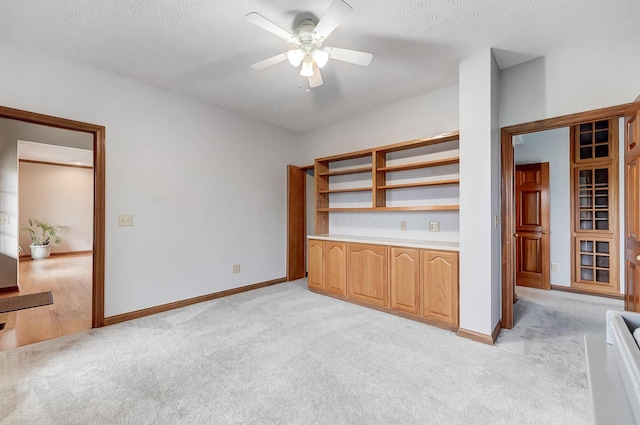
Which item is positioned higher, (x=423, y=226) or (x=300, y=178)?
(x=300, y=178)

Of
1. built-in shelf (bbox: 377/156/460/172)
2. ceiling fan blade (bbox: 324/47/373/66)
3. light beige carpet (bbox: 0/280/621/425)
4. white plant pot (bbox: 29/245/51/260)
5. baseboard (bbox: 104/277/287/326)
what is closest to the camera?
light beige carpet (bbox: 0/280/621/425)

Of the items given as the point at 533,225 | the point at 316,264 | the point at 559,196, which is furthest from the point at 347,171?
the point at 559,196

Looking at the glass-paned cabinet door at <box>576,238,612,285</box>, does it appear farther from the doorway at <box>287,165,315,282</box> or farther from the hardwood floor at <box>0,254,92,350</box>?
the hardwood floor at <box>0,254,92,350</box>

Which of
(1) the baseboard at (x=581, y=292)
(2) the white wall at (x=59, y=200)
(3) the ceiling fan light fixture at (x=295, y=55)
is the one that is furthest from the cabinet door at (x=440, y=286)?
(2) the white wall at (x=59, y=200)

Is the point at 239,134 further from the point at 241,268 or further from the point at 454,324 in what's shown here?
the point at 454,324

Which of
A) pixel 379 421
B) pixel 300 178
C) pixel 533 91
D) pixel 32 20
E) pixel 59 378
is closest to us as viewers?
pixel 379 421

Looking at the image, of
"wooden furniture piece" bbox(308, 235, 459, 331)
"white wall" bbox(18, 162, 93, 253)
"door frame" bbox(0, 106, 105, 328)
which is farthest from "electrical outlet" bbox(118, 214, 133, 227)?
"white wall" bbox(18, 162, 93, 253)

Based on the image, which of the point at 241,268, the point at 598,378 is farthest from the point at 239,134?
the point at 598,378

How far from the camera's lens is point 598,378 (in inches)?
25.9

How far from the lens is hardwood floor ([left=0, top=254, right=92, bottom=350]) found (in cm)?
257

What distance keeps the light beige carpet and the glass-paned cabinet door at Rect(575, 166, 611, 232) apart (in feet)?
5.61

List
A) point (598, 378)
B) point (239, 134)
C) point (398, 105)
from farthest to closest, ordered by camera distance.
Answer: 1. point (239, 134)
2. point (398, 105)
3. point (598, 378)

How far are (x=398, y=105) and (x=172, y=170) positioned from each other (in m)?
2.92

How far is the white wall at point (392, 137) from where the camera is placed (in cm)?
321
